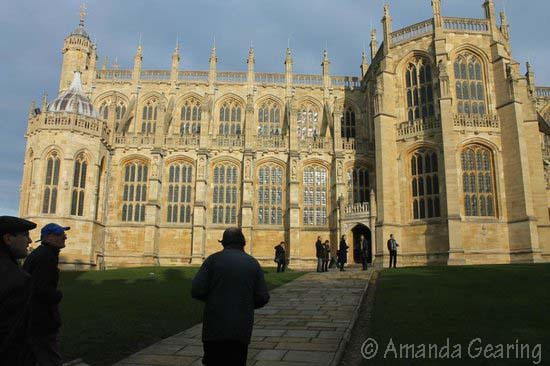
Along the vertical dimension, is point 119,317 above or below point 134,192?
below

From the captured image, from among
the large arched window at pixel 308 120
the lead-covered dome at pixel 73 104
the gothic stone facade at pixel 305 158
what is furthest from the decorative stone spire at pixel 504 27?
the lead-covered dome at pixel 73 104

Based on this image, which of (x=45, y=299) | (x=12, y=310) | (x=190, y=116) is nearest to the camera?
(x=12, y=310)

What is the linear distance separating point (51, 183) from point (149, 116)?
11368mm

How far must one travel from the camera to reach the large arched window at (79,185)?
29.9 meters

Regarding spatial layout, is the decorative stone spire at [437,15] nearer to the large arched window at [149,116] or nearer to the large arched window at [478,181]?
the large arched window at [478,181]

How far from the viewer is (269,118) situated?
38781 millimetres

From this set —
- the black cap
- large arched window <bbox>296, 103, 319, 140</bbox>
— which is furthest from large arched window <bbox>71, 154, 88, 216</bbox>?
the black cap

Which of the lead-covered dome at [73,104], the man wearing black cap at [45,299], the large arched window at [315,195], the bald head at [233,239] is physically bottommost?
the man wearing black cap at [45,299]

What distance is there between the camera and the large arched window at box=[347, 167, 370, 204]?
34.6 metres

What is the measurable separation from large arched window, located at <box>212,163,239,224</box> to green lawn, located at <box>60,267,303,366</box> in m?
17.0

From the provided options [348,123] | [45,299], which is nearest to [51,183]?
[348,123]

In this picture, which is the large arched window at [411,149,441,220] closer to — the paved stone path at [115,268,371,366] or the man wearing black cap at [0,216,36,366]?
the paved stone path at [115,268,371,366]

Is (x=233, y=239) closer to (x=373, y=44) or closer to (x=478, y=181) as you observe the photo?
(x=478, y=181)

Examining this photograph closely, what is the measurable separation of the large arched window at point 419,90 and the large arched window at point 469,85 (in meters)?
1.78
